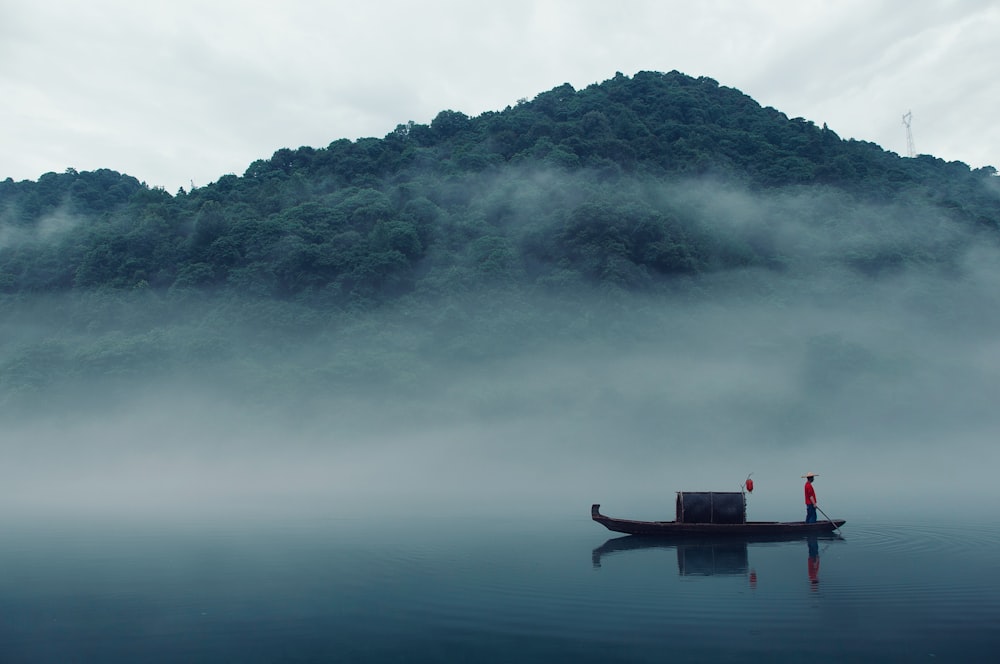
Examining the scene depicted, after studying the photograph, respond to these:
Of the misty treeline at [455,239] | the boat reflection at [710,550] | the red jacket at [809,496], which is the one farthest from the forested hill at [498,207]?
the boat reflection at [710,550]

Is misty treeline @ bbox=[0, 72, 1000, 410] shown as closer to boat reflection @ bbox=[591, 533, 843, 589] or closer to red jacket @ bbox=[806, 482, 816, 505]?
boat reflection @ bbox=[591, 533, 843, 589]

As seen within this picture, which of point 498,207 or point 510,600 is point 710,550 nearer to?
point 510,600

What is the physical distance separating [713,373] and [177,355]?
46.8 metres

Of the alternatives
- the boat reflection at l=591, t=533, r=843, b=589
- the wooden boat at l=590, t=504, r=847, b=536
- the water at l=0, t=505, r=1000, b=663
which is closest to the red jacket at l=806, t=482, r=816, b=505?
the wooden boat at l=590, t=504, r=847, b=536

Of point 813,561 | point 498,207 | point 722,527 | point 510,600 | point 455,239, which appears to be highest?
point 498,207

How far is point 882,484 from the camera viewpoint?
52.2 m

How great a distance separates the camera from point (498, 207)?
87.1 meters

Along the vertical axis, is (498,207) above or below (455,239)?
above

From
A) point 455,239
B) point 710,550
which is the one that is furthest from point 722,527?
point 455,239

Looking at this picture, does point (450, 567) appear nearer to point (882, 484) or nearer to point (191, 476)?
point (882, 484)

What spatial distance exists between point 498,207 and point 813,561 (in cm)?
6978

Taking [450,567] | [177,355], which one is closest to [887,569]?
[450,567]

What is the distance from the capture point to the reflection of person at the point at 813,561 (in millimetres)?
18117

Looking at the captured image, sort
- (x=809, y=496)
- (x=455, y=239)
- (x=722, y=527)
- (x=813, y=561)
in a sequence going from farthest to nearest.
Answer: (x=455, y=239) < (x=809, y=496) < (x=722, y=527) < (x=813, y=561)
